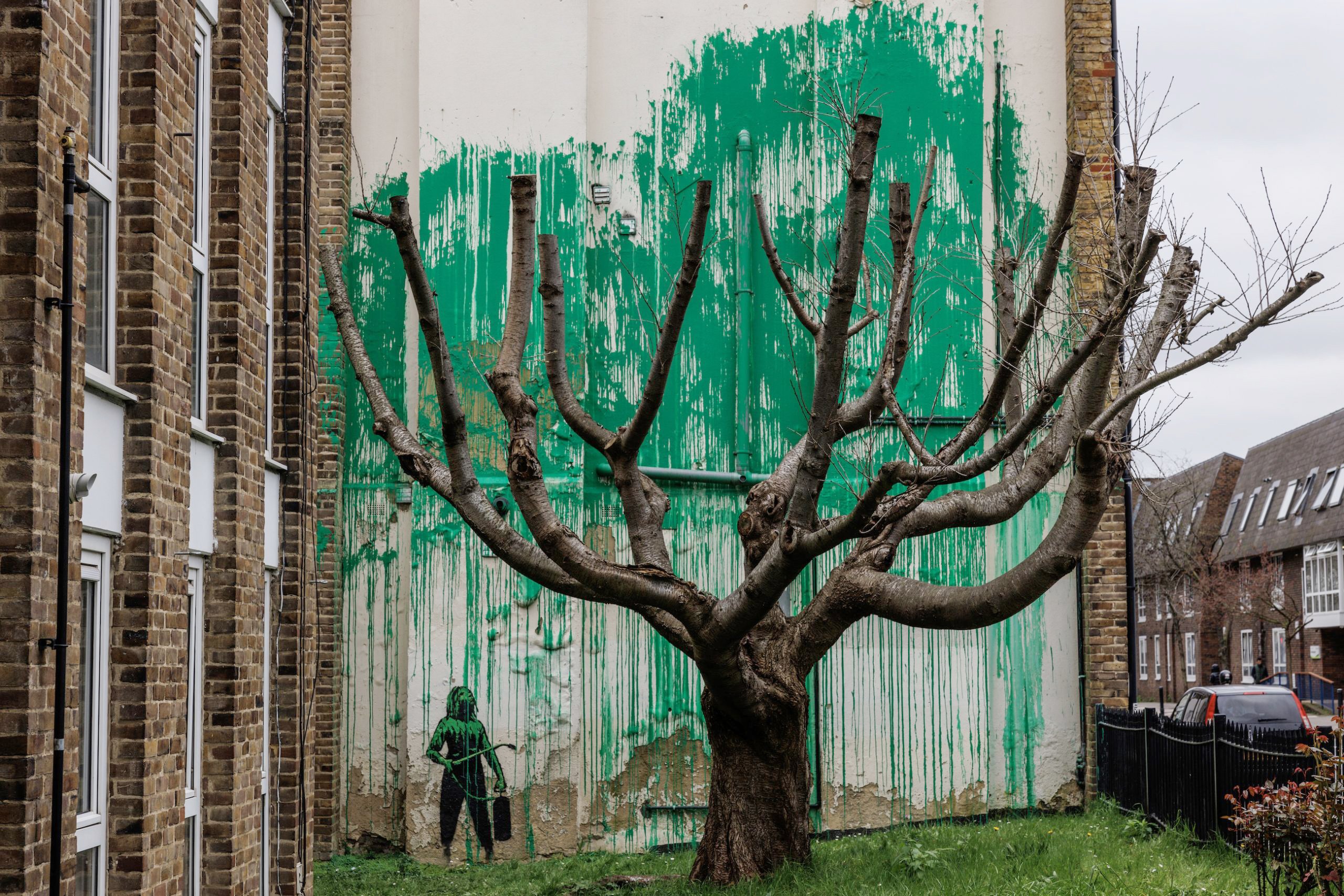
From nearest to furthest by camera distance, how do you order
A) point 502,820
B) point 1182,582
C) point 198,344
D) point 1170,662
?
point 198,344, point 502,820, point 1182,582, point 1170,662

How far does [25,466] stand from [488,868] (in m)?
8.09

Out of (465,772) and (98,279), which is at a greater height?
(98,279)

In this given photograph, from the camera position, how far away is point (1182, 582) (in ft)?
176

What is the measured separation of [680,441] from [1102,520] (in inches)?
172

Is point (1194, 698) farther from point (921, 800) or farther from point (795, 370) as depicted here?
point (795, 370)

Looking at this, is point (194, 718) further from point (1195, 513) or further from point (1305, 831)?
point (1195, 513)

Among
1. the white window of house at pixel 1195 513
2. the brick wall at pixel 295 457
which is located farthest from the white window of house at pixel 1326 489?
the brick wall at pixel 295 457

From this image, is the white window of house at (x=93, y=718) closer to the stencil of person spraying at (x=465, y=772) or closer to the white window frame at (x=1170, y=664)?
the stencil of person spraying at (x=465, y=772)

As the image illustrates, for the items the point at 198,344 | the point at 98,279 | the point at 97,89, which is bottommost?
the point at 198,344

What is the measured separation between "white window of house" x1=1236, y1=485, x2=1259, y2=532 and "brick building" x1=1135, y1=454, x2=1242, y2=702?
3.79 ft

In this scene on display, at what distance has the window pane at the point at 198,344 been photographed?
8289 mm

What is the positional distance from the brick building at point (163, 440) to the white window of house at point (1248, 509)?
4916cm

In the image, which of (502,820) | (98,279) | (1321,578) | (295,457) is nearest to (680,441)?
(502,820)

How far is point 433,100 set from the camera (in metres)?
13.7
